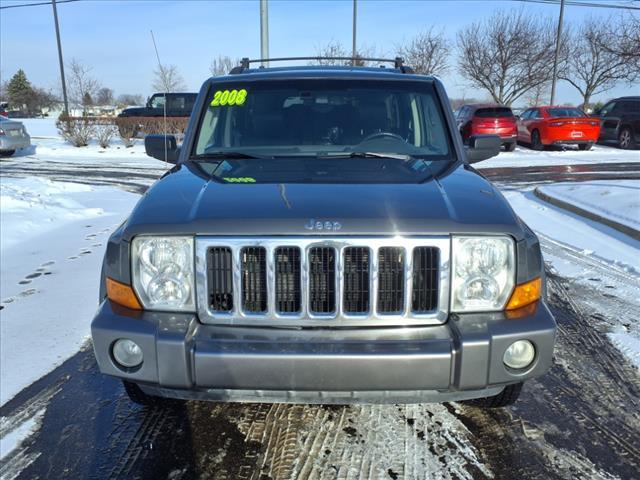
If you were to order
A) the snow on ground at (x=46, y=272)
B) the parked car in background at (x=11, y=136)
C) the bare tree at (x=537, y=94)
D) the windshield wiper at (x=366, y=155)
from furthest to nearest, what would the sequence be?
the bare tree at (x=537, y=94), the parked car in background at (x=11, y=136), the snow on ground at (x=46, y=272), the windshield wiper at (x=366, y=155)

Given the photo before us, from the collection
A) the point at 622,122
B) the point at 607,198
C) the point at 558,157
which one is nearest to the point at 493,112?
the point at 558,157

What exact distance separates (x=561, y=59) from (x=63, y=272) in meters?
37.3

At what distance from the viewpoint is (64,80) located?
81.4ft

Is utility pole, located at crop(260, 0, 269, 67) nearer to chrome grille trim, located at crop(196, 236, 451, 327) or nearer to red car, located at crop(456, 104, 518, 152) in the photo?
red car, located at crop(456, 104, 518, 152)

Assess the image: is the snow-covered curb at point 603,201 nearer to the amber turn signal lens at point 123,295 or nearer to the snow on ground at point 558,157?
the snow on ground at point 558,157

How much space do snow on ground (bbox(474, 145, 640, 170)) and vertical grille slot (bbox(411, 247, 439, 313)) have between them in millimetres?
14093

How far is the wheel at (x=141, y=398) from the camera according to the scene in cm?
282

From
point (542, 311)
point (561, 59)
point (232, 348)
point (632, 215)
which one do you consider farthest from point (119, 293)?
point (561, 59)

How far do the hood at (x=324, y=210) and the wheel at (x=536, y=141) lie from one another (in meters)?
18.6

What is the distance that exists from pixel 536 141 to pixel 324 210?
19.5 metres

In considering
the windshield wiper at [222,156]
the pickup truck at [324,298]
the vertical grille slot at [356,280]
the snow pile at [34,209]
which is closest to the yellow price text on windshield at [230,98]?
the windshield wiper at [222,156]

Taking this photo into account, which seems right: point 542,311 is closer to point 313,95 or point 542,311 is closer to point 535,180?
point 313,95

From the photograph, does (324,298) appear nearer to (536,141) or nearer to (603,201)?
(603,201)

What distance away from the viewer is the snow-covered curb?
7.15 m
